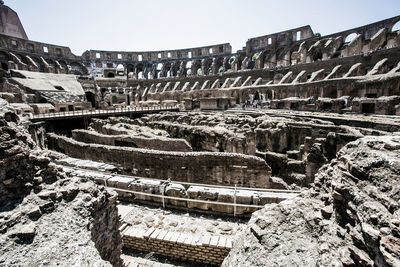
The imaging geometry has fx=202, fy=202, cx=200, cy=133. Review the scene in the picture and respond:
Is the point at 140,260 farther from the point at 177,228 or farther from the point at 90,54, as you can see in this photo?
the point at 90,54

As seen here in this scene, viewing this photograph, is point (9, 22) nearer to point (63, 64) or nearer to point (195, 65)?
point (63, 64)

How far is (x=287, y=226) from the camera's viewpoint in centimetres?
353

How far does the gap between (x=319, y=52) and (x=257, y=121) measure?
2672 centimetres

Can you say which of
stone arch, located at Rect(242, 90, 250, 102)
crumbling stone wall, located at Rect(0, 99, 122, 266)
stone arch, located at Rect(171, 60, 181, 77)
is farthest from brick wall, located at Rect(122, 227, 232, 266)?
stone arch, located at Rect(171, 60, 181, 77)

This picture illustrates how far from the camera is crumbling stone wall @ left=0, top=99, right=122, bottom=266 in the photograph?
3.02 metres

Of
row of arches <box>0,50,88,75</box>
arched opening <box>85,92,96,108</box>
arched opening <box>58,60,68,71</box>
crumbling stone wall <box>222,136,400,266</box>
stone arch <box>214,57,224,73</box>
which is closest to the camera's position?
crumbling stone wall <box>222,136,400,266</box>

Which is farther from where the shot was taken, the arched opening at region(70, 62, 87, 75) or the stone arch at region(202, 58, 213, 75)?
the arched opening at region(70, 62, 87, 75)

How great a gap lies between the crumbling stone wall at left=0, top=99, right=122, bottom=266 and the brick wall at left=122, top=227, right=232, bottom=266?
0.58m

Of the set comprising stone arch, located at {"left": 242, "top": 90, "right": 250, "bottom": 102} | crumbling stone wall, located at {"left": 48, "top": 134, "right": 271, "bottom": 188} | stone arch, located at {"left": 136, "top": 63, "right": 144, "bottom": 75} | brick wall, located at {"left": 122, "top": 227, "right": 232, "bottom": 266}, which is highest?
stone arch, located at {"left": 136, "top": 63, "right": 144, "bottom": 75}

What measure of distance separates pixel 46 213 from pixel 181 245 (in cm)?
278

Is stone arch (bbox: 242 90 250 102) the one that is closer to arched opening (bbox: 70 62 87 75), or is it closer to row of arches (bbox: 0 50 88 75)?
row of arches (bbox: 0 50 88 75)

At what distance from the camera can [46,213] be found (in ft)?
11.8

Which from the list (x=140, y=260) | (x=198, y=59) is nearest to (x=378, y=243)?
(x=140, y=260)

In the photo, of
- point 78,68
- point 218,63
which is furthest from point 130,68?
point 218,63
